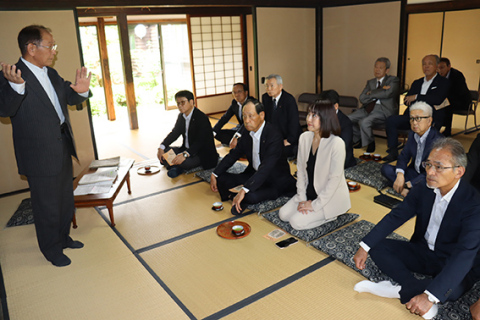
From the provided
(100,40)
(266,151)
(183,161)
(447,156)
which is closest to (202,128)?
(183,161)

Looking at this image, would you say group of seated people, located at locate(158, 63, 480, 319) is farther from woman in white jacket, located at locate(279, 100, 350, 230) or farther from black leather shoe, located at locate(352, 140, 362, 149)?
black leather shoe, located at locate(352, 140, 362, 149)

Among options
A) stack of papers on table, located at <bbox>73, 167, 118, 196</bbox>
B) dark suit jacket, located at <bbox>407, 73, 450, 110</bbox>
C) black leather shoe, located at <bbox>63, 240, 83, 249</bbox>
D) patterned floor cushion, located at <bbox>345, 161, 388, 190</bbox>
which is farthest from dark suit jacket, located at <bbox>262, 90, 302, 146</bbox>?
black leather shoe, located at <bbox>63, 240, 83, 249</bbox>

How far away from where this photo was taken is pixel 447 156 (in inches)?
82.0

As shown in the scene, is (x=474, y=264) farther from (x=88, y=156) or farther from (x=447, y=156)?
(x=88, y=156)

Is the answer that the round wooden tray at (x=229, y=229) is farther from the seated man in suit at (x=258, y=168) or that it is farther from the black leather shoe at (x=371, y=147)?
the black leather shoe at (x=371, y=147)

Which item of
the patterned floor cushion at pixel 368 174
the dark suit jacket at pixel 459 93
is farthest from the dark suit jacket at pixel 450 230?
the dark suit jacket at pixel 459 93

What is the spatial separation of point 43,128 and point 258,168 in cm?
182

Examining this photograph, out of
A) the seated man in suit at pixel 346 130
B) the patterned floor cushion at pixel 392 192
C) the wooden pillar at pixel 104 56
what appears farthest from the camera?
the wooden pillar at pixel 104 56

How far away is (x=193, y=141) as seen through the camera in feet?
16.3

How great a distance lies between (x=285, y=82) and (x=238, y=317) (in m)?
4.98

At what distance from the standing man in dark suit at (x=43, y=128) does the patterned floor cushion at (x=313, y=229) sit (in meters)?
1.70

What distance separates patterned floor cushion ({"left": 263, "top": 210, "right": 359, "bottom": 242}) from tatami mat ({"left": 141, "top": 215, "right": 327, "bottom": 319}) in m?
0.09

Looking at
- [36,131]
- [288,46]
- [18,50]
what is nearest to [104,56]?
[18,50]

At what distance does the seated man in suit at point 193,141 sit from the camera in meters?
4.79
